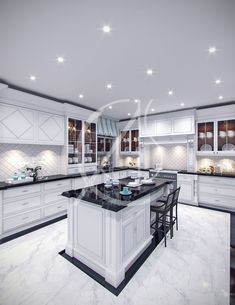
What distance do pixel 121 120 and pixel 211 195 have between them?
13.4 ft

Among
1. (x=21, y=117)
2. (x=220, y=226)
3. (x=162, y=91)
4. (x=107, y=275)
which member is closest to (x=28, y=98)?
(x=21, y=117)

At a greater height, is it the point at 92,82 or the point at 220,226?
the point at 92,82

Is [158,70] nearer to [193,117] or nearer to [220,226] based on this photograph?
[193,117]

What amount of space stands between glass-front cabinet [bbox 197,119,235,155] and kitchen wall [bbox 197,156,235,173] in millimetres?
329

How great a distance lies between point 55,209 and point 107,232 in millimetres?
2180

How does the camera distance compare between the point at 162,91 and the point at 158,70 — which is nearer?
the point at 158,70

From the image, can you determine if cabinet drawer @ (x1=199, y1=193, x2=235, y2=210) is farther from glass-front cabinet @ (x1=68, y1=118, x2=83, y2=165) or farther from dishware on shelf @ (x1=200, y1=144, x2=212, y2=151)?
glass-front cabinet @ (x1=68, y1=118, x2=83, y2=165)

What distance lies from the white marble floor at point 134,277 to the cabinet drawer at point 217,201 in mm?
1445

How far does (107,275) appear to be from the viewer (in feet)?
6.26

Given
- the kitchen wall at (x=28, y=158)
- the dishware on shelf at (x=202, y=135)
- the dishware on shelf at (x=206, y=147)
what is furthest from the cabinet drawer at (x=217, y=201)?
the kitchen wall at (x=28, y=158)

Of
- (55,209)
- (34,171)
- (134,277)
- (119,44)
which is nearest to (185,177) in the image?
(134,277)

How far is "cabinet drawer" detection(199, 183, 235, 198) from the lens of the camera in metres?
4.05

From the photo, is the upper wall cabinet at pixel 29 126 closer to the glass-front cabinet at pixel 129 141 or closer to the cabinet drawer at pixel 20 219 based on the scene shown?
the cabinet drawer at pixel 20 219

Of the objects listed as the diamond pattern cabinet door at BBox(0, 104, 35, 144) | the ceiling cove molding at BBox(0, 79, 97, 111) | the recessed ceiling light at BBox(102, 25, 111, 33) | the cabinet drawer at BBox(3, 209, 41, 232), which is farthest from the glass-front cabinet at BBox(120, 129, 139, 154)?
the recessed ceiling light at BBox(102, 25, 111, 33)
